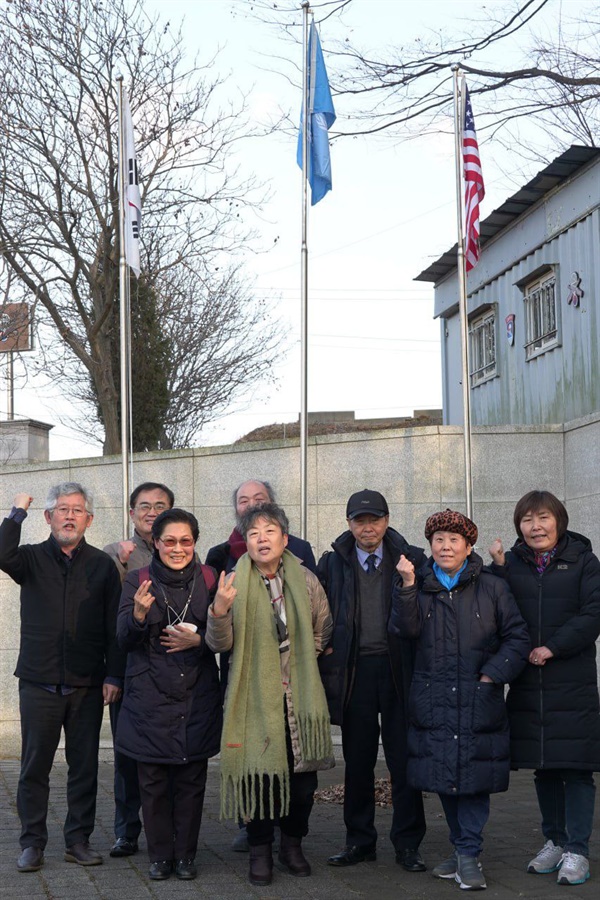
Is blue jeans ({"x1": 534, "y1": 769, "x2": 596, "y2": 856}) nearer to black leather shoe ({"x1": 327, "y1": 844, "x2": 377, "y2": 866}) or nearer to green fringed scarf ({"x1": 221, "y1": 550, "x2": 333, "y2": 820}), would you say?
black leather shoe ({"x1": 327, "y1": 844, "x2": 377, "y2": 866})

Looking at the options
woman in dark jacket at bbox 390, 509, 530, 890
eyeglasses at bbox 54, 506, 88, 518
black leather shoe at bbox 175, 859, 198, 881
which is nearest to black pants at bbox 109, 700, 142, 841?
black leather shoe at bbox 175, 859, 198, 881

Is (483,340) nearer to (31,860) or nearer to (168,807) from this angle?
(168,807)

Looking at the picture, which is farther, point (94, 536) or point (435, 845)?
point (94, 536)

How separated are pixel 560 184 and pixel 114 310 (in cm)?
780

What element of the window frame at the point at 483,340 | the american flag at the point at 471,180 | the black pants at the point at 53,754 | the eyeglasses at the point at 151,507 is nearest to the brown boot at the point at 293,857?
the black pants at the point at 53,754

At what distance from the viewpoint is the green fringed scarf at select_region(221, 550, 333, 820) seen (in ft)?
18.3

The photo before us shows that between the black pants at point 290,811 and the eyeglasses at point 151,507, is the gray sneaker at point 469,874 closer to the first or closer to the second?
the black pants at point 290,811

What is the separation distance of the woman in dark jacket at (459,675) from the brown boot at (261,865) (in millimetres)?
773

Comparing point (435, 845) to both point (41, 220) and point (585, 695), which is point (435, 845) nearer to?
point (585, 695)

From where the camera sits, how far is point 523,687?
570 cm

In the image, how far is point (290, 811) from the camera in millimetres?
5789

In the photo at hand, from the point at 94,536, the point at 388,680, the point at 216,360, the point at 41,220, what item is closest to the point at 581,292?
the point at 94,536

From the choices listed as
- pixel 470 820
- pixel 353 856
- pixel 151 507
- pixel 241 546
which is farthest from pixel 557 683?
pixel 151 507

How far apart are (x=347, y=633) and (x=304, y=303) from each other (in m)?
4.63
